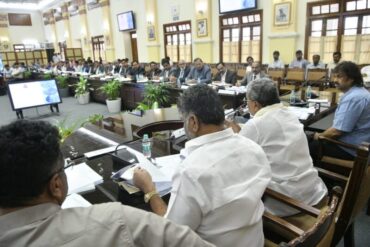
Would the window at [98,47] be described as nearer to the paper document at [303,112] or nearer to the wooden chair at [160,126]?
the wooden chair at [160,126]

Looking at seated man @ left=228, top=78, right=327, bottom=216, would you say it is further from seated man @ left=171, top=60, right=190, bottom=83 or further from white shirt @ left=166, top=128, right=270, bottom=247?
seated man @ left=171, top=60, right=190, bottom=83

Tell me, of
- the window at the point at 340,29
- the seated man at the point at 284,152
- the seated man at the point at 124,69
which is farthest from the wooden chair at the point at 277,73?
the seated man at the point at 284,152

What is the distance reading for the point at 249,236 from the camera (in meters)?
0.98

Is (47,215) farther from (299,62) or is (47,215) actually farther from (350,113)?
(299,62)

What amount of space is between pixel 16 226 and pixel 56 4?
1882 cm

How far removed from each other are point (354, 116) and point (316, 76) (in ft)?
13.3

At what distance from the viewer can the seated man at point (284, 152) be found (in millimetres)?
1477

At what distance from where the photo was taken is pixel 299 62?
22.2ft

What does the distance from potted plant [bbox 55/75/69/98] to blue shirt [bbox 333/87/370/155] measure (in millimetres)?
8561

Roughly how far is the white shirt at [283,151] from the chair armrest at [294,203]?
5cm

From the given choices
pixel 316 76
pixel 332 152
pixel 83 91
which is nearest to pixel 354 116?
pixel 332 152

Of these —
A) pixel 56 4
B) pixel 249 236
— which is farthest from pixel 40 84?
pixel 56 4

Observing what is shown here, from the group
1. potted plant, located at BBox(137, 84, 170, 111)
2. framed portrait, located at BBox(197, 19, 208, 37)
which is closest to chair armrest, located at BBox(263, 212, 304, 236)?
potted plant, located at BBox(137, 84, 170, 111)

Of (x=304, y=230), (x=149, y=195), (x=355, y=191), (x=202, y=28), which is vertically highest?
(x=202, y=28)
